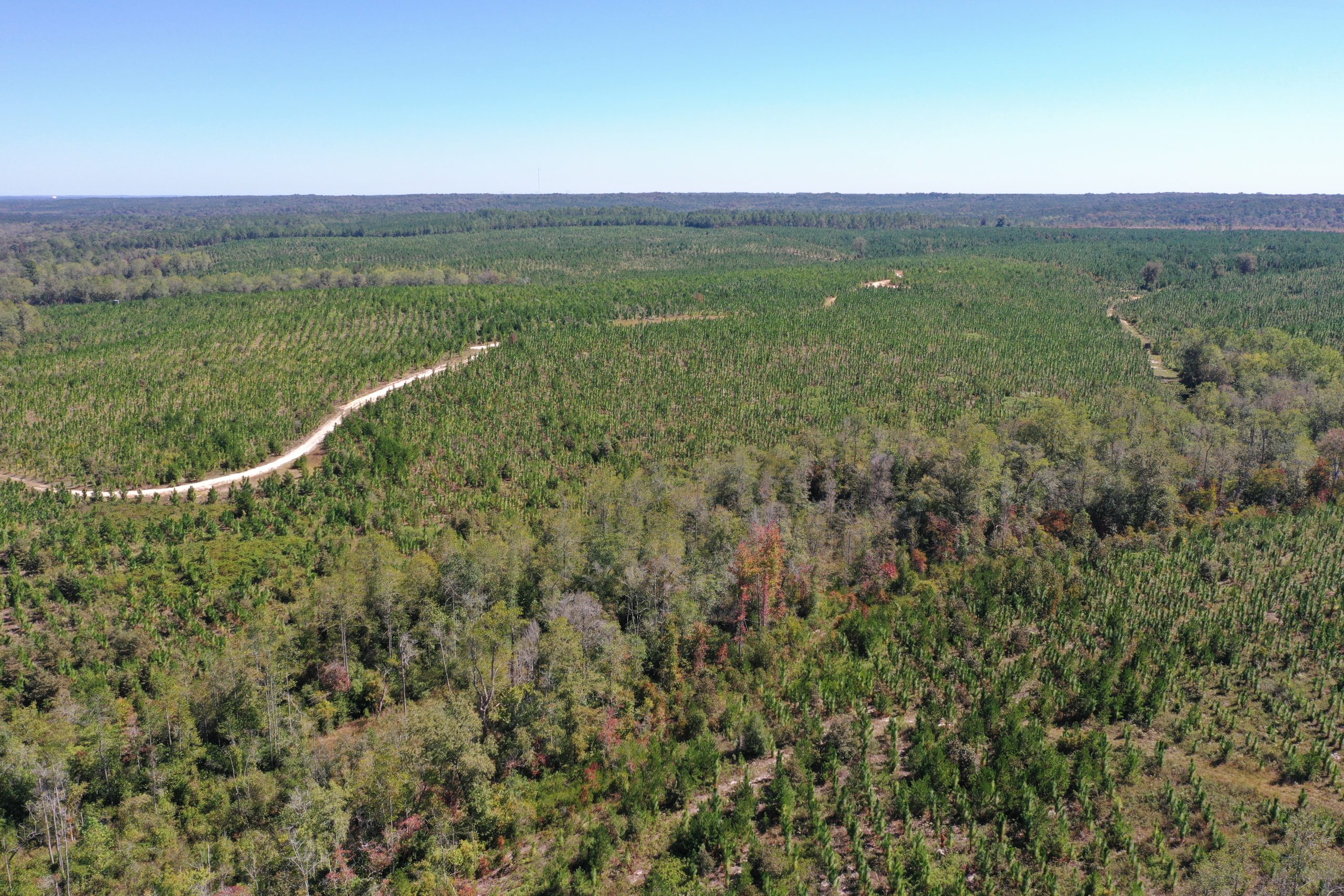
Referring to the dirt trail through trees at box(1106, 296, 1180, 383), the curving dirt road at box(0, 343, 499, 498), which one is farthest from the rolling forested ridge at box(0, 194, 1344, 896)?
the dirt trail through trees at box(1106, 296, 1180, 383)

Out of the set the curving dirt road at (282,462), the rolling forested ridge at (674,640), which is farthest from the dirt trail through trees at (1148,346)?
the curving dirt road at (282,462)

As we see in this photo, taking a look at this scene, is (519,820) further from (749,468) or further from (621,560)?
(749,468)

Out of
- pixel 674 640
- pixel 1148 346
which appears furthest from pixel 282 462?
pixel 1148 346

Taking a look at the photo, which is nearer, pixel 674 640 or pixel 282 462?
pixel 674 640

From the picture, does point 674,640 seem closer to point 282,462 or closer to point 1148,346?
point 282,462

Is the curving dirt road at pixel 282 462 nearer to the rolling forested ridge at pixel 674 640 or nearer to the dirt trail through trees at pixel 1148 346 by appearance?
the rolling forested ridge at pixel 674 640

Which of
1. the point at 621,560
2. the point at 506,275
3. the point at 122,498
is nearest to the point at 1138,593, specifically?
the point at 621,560

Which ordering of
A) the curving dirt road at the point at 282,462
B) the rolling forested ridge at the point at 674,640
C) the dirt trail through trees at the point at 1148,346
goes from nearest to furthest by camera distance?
1. the rolling forested ridge at the point at 674,640
2. the curving dirt road at the point at 282,462
3. the dirt trail through trees at the point at 1148,346
